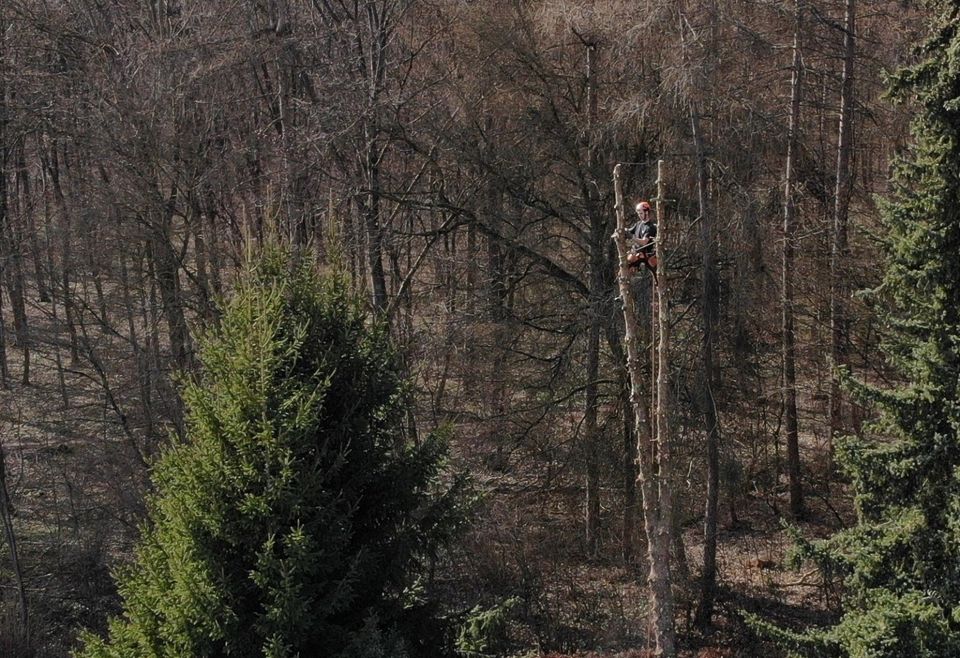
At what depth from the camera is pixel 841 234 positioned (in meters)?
15.6

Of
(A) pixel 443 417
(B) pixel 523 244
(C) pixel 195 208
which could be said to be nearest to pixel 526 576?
(A) pixel 443 417

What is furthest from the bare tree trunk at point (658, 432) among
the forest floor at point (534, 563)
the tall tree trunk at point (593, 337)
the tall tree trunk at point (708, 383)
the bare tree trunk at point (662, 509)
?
the tall tree trunk at point (593, 337)

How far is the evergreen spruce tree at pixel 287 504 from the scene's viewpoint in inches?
293

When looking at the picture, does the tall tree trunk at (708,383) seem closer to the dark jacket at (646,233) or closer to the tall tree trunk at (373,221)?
the tall tree trunk at (373,221)

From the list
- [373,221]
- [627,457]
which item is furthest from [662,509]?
[373,221]

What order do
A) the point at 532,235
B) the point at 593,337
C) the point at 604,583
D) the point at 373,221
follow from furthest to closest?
the point at 532,235
the point at 373,221
the point at 593,337
the point at 604,583

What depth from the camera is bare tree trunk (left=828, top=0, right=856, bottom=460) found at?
14.9 metres

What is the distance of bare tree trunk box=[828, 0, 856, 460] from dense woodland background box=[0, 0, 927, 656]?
66 mm

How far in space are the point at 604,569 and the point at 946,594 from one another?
28.2ft

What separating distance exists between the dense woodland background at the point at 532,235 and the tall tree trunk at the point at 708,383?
2.8 inches

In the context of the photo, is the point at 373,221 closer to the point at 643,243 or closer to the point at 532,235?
the point at 532,235

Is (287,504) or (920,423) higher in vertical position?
(920,423)

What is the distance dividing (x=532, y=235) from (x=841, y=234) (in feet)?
18.5

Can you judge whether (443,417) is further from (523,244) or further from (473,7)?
(473,7)
